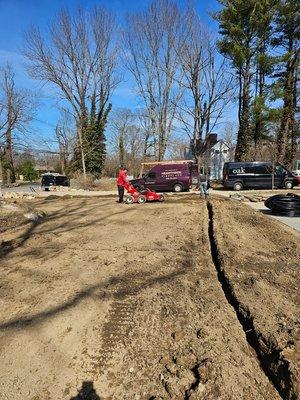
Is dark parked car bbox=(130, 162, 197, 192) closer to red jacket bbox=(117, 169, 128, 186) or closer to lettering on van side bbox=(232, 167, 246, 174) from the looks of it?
lettering on van side bbox=(232, 167, 246, 174)

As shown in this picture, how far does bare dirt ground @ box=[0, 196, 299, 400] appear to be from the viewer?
3463 mm

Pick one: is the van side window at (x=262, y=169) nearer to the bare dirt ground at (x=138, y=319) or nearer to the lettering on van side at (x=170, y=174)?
the lettering on van side at (x=170, y=174)

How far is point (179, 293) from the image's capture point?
17.3 ft

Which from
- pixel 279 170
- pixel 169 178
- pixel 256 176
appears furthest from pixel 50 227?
pixel 279 170

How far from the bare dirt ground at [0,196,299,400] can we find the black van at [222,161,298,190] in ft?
57.7

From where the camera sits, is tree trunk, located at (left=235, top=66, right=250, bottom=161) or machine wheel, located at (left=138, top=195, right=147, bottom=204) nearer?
machine wheel, located at (left=138, top=195, right=147, bottom=204)

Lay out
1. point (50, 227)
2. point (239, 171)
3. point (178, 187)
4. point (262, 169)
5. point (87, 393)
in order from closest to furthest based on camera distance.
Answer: point (87, 393) < point (50, 227) < point (178, 187) < point (262, 169) < point (239, 171)

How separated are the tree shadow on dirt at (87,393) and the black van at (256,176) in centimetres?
2322

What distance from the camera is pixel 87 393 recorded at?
11.1 feet

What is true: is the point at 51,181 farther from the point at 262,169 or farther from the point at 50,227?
the point at 50,227

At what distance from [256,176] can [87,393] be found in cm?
2344

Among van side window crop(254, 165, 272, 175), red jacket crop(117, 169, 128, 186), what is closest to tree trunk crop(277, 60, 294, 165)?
van side window crop(254, 165, 272, 175)

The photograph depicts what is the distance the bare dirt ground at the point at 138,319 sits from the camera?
11.4 feet

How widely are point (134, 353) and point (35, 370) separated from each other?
1.00 m
